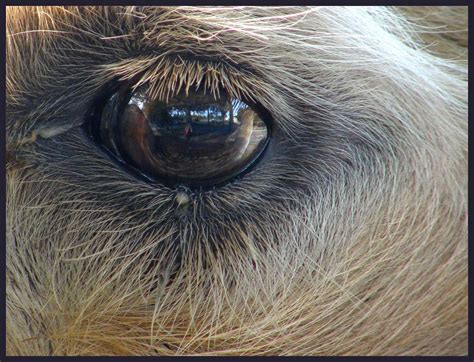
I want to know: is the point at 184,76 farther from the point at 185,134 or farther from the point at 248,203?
the point at 248,203

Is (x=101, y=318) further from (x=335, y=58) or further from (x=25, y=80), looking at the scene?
(x=335, y=58)

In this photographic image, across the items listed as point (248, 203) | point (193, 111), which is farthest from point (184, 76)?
point (248, 203)

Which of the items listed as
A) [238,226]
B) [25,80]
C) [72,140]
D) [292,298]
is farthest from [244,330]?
[25,80]

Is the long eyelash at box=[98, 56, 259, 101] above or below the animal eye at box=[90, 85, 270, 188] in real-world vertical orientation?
above

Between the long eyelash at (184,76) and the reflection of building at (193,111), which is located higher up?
the long eyelash at (184,76)
